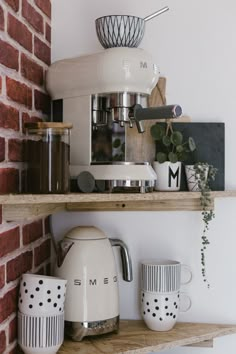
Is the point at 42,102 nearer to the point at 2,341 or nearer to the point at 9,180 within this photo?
the point at 9,180

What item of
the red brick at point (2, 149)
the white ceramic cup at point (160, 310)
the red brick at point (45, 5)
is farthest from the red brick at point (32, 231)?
the red brick at point (45, 5)

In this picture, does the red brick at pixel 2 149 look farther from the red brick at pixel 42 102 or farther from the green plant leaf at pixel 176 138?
the green plant leaf at pixel 176 138

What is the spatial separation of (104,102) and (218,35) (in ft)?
1.48

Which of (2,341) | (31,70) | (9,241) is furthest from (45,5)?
(2,341)

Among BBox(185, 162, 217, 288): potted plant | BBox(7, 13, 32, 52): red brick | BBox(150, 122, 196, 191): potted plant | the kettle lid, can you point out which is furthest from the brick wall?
BBox(185, 162, 217, 288): potted plant

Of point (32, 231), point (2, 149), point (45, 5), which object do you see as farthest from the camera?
point (45, 5)

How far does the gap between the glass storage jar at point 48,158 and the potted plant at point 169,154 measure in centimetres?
31

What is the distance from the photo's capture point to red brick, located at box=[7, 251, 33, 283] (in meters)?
1.14

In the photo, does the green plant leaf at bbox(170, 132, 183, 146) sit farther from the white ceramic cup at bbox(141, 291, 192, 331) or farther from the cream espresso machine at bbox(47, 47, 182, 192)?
the white ceramic cup at bbox(141, 291, 192, 331)

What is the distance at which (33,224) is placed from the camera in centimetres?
133

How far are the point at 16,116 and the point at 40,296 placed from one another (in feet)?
1.41

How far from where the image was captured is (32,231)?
4.32ft

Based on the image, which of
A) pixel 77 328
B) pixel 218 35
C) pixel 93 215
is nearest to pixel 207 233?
pixel 93 215

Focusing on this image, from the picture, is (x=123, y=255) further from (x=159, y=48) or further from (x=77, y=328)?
(x=159, y=48)
